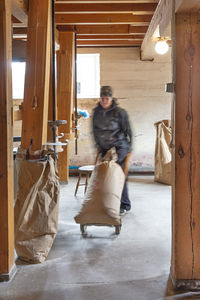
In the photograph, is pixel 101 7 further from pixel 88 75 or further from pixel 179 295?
pixel 179 295

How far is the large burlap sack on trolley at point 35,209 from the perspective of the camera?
8.52 ft

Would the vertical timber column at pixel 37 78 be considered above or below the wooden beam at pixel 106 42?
below

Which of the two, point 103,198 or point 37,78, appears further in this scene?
point 103,198

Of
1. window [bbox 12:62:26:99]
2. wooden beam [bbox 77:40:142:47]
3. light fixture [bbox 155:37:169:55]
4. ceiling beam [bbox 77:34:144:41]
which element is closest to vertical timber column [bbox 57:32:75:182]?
ceiling beam [bbox 77:34:144:41]

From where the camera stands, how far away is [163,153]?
5945 millimetres

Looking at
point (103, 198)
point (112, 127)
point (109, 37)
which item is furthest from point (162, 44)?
point (103, 198)

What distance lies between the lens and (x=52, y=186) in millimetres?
2691

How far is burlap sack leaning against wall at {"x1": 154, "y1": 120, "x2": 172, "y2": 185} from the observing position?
19.2 ft

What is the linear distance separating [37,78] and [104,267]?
63.2 inches

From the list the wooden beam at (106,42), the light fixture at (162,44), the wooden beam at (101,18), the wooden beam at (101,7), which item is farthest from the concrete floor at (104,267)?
the wooden beam at (106,42)

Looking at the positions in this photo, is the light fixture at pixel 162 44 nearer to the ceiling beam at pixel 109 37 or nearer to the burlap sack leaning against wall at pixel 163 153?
the ceiling beam at pixel 109 37

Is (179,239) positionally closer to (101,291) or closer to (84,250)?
(101,291)

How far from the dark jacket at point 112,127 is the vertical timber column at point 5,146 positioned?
1.56 metres

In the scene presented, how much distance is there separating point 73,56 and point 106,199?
3.09 meters
